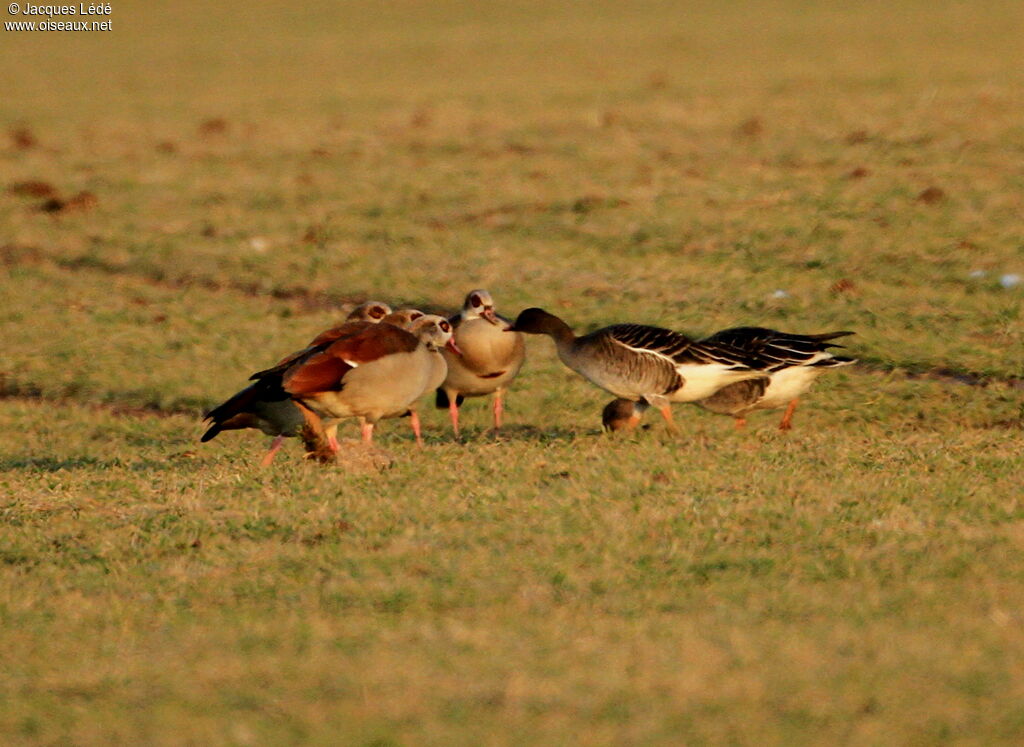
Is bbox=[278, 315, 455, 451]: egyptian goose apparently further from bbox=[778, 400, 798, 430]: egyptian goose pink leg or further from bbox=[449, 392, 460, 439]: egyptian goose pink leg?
bbox=[778, 400, 798, 430]: egyptian goose pink leg

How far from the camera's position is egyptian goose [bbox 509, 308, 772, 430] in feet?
41.0

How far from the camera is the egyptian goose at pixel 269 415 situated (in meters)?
11.8

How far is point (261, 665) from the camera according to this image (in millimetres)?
7078

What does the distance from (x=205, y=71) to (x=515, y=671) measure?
4549cm

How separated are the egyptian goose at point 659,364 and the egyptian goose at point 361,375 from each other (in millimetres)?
1535

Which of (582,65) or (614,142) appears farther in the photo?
(582,65)

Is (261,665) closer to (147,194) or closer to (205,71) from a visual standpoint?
(147,194)

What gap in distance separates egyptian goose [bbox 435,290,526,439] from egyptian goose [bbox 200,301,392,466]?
1907mm

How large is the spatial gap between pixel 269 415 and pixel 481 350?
7.97 feet

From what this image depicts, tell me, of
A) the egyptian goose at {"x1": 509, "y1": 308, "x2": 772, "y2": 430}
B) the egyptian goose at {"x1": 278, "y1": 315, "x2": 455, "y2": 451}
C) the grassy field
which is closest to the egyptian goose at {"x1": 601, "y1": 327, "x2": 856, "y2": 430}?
the egyptian goose at {"x1": 509, "y1": 308, "x2": 772, "y2": 430}

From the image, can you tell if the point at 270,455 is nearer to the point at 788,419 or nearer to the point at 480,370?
the point at 480,370

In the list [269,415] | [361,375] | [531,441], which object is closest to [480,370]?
[531,441]

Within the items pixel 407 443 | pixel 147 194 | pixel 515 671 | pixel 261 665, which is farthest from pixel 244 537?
pixel 147 194

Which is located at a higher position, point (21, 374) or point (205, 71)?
point (205, 71)
